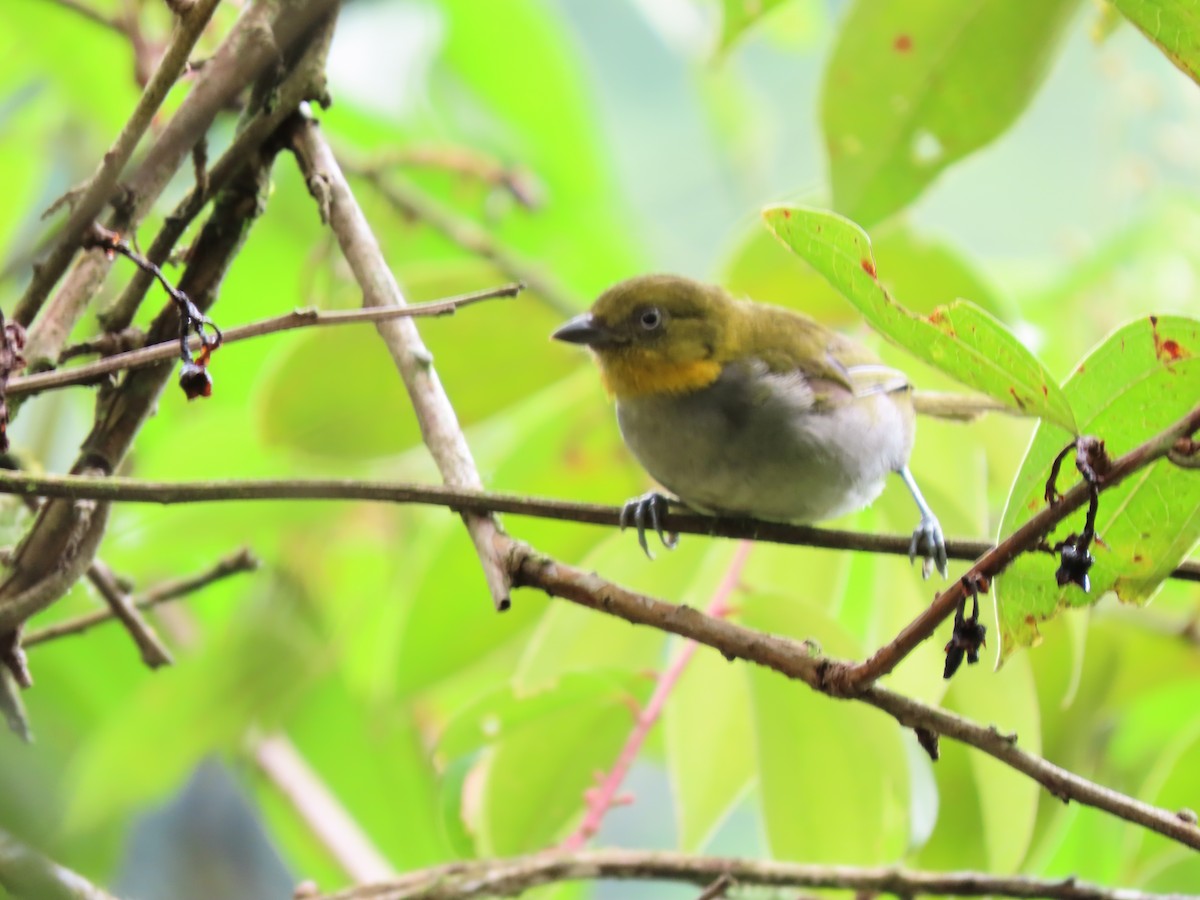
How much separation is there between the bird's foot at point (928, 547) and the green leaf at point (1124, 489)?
9 centimetres

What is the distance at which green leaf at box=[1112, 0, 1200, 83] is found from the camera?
2.81 feet

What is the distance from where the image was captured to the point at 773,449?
155cm

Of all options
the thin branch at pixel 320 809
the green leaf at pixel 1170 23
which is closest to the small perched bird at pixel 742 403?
the green leaf at pixel 1170 23

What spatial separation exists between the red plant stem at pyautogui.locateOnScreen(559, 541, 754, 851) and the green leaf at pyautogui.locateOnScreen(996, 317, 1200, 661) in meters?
0.49

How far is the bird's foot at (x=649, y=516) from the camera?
4.31ft

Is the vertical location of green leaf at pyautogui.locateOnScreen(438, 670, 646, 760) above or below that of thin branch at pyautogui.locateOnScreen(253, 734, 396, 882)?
above

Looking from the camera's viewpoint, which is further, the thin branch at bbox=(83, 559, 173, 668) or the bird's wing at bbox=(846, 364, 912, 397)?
the bird's wing at bbox=(846, 364, 912, 397)

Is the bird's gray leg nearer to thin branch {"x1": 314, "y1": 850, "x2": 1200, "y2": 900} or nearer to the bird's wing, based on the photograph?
the bird's wing

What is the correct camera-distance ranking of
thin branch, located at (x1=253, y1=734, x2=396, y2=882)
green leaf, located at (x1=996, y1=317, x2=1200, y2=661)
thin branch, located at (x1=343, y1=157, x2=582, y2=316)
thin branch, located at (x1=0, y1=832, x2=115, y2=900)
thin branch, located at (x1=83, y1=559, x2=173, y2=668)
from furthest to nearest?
1. thin branch, located at (x1=253, y1=734, x2=396, y2=882)
2. thin branch, located at (x1=343, y1=157, x2=582, y2=316)
3. thin branch, located at (x1=83, y1=559, x2=173, y2=668)
4. green leaf, located at (x1=996, y1=317, x2=1200, y2=661)
5. thin branch, located at (x1=0, y1=832, x2=115, y2=900)

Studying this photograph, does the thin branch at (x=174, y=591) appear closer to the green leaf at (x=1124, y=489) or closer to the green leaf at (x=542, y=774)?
the green leaf at (x=542, y=774)

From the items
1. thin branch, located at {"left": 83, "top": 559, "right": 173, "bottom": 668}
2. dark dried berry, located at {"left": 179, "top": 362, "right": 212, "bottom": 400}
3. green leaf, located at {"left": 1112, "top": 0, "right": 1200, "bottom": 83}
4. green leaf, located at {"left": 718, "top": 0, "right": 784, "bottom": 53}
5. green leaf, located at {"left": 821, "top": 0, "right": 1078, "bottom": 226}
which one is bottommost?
thin branch, located at {"left": 83, "top": 559, "right": 173, "bottom": 668}

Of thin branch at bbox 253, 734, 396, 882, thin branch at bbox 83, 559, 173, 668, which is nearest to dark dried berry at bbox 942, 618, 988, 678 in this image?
thin branch at bbox 83, 559, 173, 668

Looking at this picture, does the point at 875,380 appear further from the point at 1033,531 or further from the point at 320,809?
the point at 320,809

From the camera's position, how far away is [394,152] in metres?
1.91
